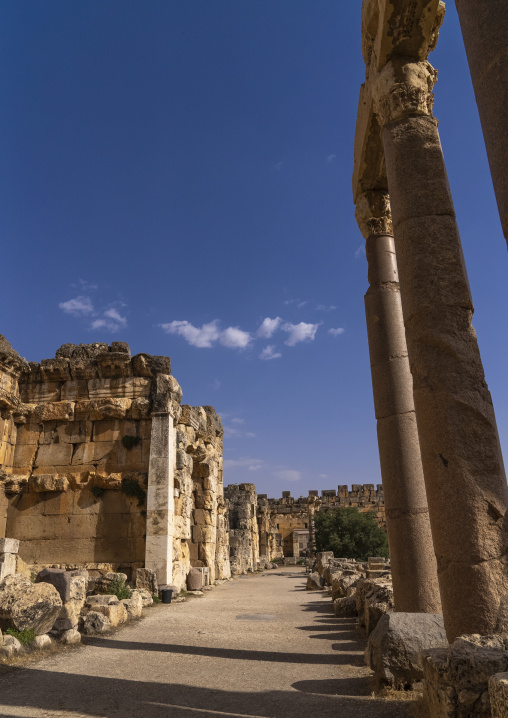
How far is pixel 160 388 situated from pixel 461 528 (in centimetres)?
960

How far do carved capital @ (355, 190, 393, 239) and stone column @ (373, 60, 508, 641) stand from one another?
2500 mm

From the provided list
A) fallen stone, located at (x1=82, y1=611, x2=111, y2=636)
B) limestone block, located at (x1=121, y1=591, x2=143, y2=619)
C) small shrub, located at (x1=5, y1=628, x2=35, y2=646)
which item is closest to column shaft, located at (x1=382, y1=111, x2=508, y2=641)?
small shrub, located at (x1=5, y1=628, x2=35, y2=646)

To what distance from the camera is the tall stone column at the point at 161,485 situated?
454 inches

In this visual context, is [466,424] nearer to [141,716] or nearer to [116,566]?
[141,716]

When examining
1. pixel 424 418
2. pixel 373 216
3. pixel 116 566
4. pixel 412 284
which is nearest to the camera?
pixel 424 418

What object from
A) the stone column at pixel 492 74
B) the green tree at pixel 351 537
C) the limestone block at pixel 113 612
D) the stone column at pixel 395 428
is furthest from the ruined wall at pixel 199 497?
the stone column at pixel 492 74

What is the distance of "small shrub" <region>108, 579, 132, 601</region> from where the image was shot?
9.89m

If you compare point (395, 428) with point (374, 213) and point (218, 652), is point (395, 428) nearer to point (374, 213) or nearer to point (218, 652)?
point (374, 213)

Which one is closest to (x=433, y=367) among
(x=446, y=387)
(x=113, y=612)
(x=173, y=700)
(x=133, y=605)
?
(x=446, y=387)

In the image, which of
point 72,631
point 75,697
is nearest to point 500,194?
point 75,697

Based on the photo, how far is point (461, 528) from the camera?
410 cm

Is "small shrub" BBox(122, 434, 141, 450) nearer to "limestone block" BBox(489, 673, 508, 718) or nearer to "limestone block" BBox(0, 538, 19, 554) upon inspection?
"limestone block" BBox(0, 538, 19, 554)

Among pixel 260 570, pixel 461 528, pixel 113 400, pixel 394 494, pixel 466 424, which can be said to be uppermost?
pixel 113 400

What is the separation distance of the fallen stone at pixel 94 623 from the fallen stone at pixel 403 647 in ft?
14.5
